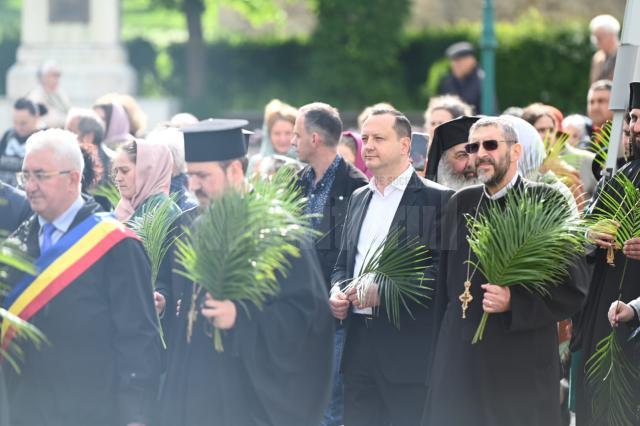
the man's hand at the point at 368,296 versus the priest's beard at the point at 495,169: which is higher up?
the priest's beard at the point at 495,169

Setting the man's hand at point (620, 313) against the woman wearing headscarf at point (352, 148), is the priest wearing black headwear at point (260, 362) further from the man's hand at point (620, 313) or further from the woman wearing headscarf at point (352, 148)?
the woman wearing headscarf at point (352, 148)

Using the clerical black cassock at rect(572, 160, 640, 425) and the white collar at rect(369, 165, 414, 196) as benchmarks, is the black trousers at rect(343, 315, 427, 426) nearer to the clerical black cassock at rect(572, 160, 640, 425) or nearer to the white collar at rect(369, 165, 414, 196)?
the white collar at rect(369, 165, 414, 196)

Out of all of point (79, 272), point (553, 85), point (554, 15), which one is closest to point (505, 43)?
point (553, 85)

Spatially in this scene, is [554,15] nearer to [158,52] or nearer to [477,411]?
[158,52]

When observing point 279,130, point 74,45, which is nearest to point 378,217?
point 279,130

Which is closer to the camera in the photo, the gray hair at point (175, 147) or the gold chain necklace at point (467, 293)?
the gold chain necklace at point (467, 293)

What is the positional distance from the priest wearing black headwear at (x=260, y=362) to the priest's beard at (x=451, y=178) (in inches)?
98.3

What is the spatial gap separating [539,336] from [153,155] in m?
2.82

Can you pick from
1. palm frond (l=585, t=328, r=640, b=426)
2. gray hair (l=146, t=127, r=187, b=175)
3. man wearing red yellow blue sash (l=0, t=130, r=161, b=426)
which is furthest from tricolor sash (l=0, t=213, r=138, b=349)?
palm frond (l=585, t=328, r=640, b=426)

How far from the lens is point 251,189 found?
256 inches

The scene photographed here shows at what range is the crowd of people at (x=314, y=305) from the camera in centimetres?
643

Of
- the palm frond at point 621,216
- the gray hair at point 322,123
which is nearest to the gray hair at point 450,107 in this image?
the gray hair at point 322,123

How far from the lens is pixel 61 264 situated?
652 centimetres

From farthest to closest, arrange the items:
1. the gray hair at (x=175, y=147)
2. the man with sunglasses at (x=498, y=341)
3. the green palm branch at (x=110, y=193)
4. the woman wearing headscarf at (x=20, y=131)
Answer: the woman wearing headscarf at (x=20, y=131) < the green palm branch at (x=110, y=193) < the gray hair at (x=175, y=147) < the man with sunglasses at (x=498, y=341)
